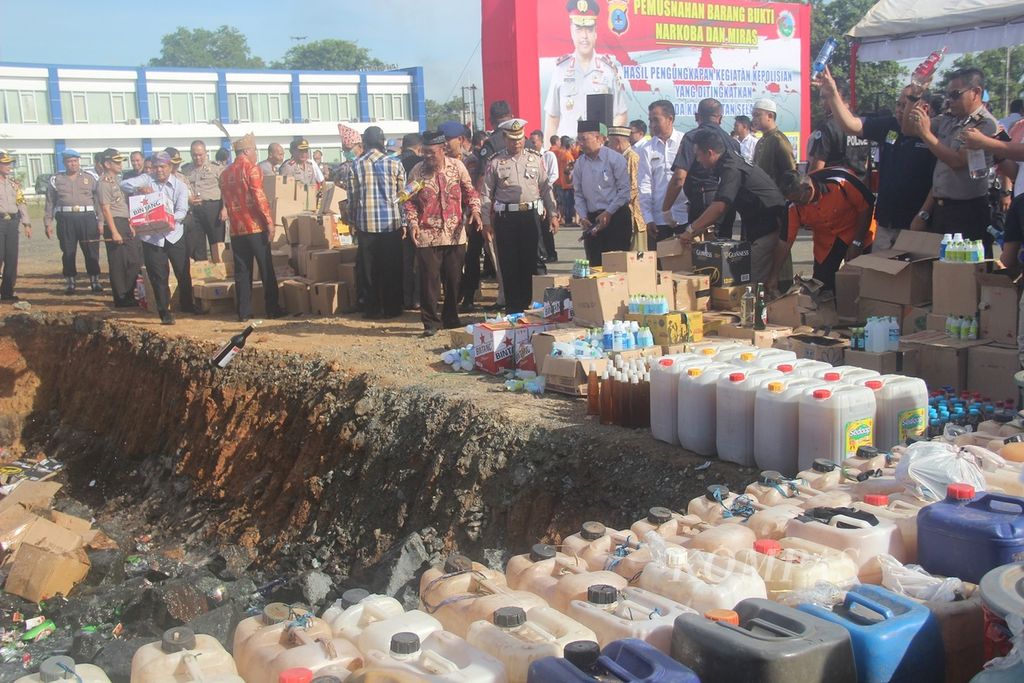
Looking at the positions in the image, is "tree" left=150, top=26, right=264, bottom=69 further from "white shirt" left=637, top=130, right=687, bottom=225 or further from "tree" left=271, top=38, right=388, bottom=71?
"white shirt" left=637, top=130, right=687, bottom=225

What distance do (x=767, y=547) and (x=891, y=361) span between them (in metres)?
3.44

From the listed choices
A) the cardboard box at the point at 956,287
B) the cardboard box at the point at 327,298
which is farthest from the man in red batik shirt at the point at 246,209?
the cardboard box at the point at 956,287

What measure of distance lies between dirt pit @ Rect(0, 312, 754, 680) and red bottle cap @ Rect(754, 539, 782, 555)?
6.58 ft

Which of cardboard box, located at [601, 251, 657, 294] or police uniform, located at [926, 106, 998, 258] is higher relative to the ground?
police uniform, located at [926, 106, 998, 258]

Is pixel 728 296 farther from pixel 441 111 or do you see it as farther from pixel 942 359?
pixel 441 111

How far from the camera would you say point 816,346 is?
6371 millimetres

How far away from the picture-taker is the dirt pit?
576 centimetres

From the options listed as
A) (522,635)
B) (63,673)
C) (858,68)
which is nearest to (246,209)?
(63,673)

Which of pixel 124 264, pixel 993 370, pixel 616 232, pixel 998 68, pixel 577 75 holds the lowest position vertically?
pixel 993 370

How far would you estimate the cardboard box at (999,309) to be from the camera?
5.88 metres

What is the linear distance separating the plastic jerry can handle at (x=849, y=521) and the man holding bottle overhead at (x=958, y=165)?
4477mm

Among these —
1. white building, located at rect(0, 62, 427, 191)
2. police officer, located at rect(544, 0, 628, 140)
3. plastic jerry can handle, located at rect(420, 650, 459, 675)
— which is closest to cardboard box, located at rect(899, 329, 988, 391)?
plastic jerry can handle, located at rect(420, 650, 459, 675)

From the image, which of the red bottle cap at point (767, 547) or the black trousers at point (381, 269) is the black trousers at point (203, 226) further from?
the red bottle cap at point (767, 547)

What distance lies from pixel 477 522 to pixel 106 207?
757 centimetres
